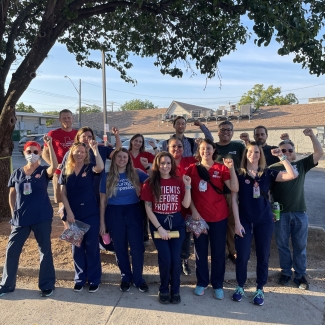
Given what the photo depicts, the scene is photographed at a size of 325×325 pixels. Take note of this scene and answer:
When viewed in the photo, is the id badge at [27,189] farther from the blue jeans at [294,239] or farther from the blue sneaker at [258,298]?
Result: the blue jeans at [294,239]

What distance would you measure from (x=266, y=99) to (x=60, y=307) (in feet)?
184

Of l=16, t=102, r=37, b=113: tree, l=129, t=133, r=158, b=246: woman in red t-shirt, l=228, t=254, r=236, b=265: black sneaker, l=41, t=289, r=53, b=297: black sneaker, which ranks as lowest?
l=41, t=289, r=53, b=297: black sneaker

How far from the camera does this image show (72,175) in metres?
3.93

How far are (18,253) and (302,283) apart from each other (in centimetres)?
353

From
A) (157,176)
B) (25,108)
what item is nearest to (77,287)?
(157,176)

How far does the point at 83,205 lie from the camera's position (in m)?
3.94

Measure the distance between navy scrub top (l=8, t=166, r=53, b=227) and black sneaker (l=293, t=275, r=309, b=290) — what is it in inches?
127

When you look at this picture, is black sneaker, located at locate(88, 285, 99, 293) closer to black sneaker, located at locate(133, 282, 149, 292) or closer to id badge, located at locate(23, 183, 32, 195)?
black sneaker, located at locate(133, 282, 149, 292)

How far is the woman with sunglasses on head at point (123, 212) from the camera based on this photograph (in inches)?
153

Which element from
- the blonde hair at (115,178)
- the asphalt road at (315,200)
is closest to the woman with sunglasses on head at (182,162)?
the blonde hair at (115,178)

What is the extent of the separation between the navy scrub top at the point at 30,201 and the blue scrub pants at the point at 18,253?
0.29 ft

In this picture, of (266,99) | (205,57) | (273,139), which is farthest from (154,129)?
(205,57)

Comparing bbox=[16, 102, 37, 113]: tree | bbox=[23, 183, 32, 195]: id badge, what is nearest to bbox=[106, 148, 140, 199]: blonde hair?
bbox=[23, 183, 32, 195]: id badge

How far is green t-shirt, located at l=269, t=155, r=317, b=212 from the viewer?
419cm
